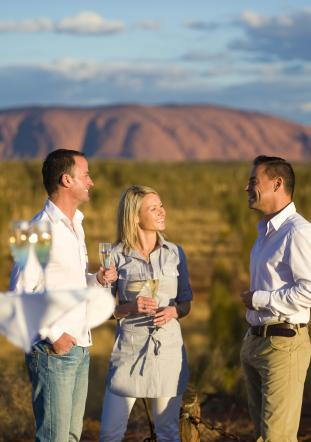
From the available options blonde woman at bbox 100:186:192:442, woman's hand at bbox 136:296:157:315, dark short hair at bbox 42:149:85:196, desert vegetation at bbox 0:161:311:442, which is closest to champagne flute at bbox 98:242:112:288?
dark short hair at bbox 42:149:85:196

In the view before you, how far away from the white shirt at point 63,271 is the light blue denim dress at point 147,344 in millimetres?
620

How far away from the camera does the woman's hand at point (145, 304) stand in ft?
15.3

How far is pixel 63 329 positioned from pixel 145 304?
2.24 feet

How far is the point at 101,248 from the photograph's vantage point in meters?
4.23

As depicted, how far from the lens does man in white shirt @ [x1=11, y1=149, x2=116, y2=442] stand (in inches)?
161

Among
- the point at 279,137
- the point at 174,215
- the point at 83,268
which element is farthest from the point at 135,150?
the point at 83,268

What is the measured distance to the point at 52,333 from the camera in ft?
13.2

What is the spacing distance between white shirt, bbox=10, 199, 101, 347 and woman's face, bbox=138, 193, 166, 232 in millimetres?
605

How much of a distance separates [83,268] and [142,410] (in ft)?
11.4

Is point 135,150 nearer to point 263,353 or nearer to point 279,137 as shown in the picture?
point 279,137

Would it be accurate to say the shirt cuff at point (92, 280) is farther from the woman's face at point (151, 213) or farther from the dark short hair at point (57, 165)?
the woman's face at point (151, 213)

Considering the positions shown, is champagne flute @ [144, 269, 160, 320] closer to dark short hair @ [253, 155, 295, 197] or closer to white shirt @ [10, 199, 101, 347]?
white shirt @ [10, 199, 101, 347]

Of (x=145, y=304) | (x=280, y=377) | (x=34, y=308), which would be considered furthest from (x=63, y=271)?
(x=280, y=377)

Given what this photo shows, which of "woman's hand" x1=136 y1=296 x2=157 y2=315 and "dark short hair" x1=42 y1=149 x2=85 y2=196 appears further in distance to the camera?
"woman's hand" x1=136 y1=296 x2=157 y2=315
